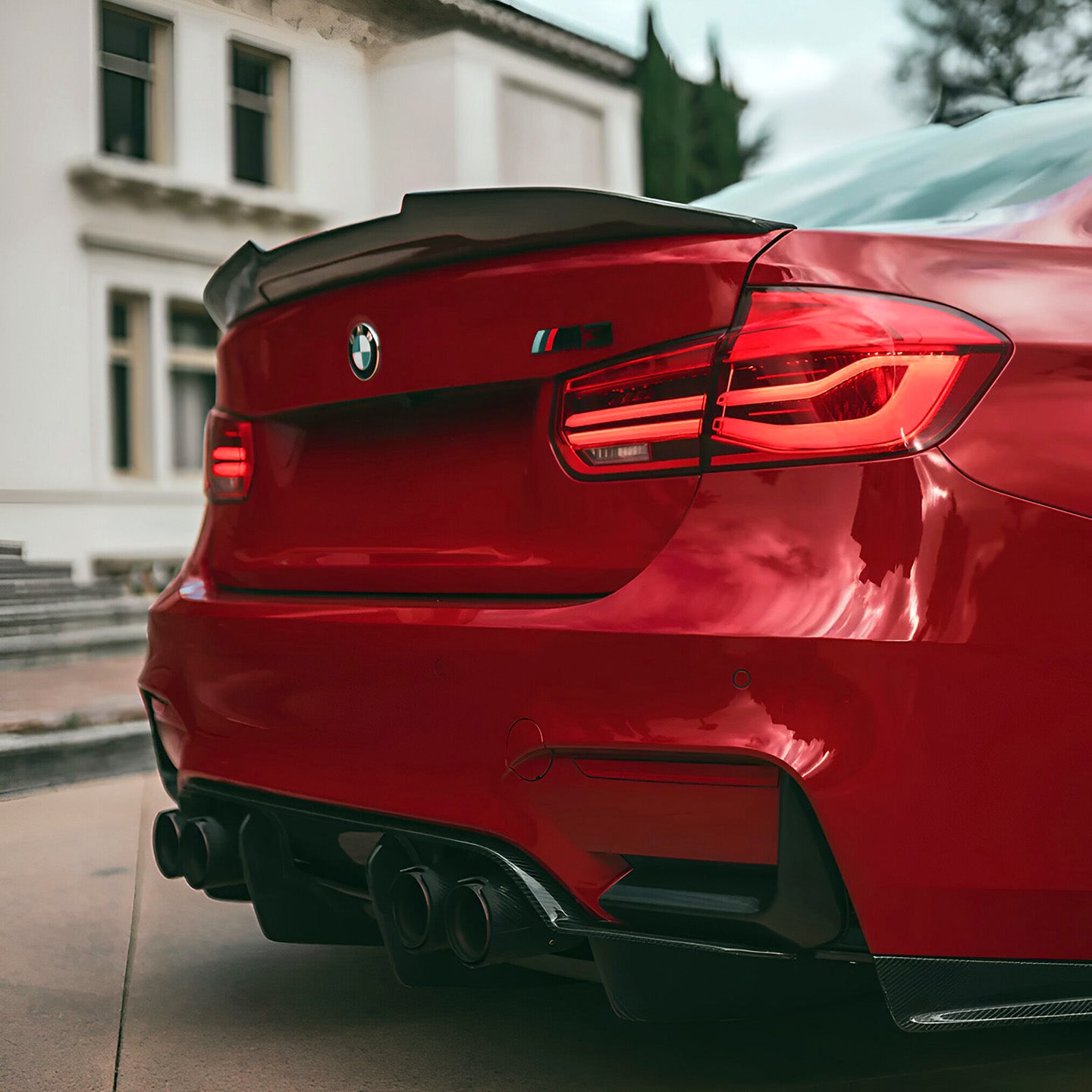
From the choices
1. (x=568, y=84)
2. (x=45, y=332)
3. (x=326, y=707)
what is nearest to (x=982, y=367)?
(x=326, y=707)

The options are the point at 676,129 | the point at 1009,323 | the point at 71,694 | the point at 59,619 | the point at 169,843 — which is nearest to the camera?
the point at 1009,323

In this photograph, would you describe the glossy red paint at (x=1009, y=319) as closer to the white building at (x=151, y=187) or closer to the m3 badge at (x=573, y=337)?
the m3 badge at (x=573, y=337)

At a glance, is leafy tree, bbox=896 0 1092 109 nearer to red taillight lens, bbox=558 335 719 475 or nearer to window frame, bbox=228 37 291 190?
window frame, bbox=228 37 291 190

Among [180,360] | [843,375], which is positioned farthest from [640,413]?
[180,360]

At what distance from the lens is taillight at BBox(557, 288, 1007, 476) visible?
5.98 feet

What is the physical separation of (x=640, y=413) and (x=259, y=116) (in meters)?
12.9

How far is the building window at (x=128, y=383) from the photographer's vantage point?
43.6ft

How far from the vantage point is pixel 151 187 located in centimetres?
1336

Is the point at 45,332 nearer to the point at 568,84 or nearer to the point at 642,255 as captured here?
the point at 568,84

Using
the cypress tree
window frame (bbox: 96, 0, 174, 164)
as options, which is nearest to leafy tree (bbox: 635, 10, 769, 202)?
the cypress tree

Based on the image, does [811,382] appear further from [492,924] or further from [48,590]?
[48,590]

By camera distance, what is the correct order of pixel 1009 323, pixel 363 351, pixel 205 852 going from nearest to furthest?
1. pixel 1009 323
2. pixel 363 351
3. pixel 205 852

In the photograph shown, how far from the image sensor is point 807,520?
1.82m

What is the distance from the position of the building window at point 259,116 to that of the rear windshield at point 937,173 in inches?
433
